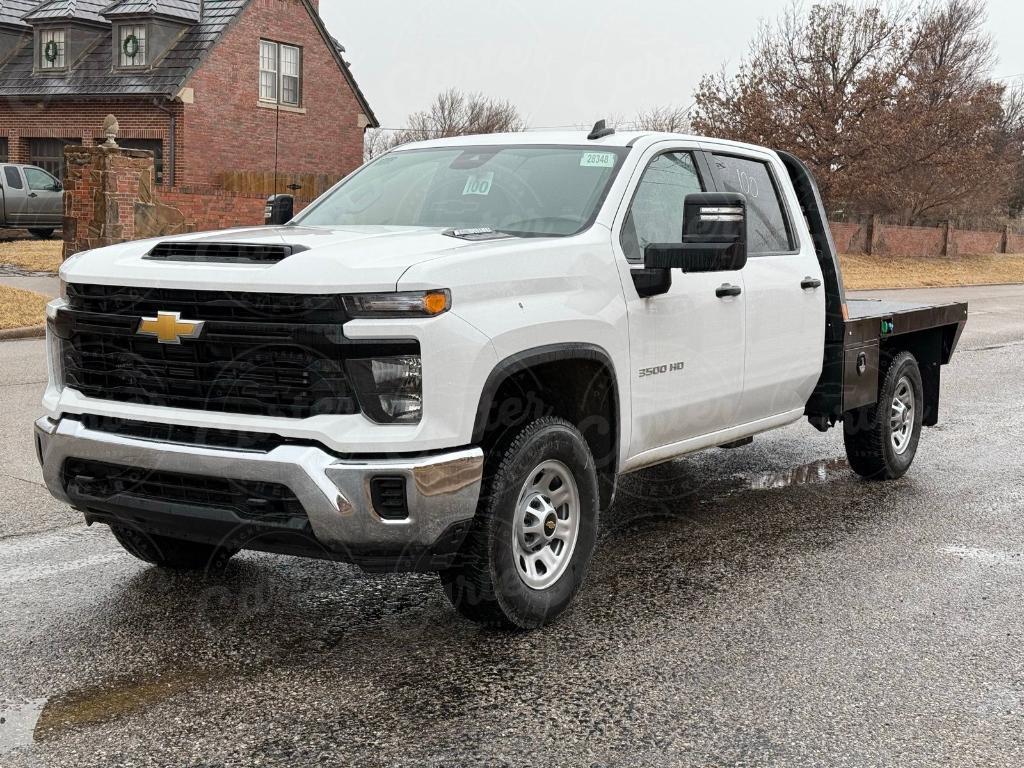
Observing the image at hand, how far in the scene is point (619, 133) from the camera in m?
5.83

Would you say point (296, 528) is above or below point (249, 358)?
below

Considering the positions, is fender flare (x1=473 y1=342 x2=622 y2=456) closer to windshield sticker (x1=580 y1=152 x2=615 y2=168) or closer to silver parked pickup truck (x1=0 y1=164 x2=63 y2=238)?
windshield sticker (x1=580 y1=152 x2=615 y2=168)

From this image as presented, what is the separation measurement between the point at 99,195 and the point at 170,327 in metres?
16.5

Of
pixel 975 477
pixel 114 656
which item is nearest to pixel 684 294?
pixel 114 656

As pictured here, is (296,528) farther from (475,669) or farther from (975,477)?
(975,477)

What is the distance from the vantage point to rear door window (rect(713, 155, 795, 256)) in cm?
625

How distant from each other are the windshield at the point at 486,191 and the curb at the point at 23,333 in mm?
9750

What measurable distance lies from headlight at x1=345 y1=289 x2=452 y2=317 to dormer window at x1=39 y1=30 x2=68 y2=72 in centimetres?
3476

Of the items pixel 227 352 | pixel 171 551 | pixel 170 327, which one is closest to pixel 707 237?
pixel 227 352

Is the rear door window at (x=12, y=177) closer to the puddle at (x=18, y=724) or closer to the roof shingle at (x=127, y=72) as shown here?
the roof shingle at (x=127, y=72)

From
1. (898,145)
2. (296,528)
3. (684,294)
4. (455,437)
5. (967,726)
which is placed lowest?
(967,726)

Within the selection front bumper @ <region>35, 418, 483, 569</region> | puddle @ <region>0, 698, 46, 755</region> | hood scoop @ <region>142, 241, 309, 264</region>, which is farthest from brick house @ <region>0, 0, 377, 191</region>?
puddle @ <region>0, 698, 46, 755</region>

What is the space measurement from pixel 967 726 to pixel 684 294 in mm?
2254

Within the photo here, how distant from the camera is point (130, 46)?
33875mm
